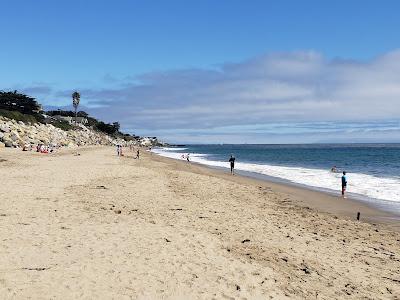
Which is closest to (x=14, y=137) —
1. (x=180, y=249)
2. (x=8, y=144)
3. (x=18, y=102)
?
(x=8, y=144)

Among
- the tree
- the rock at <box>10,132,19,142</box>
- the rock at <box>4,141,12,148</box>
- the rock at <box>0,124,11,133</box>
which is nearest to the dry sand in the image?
the rock at <box>4,141,12,148</box>

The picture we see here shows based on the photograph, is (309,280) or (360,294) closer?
(360,294)

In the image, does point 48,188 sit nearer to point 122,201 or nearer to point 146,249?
point 122,201

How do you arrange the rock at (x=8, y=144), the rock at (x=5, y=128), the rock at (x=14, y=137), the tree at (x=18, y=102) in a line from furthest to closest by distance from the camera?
the tree at (x=18, y=102)
the rock at (x=5, y=128)
the rock at (x=14, y=137)
the rock at (x=8, y=144)

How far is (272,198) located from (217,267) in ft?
44.2

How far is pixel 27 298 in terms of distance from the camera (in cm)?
664

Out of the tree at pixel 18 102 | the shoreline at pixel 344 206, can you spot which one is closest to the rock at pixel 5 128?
the tree at pixel 18 102

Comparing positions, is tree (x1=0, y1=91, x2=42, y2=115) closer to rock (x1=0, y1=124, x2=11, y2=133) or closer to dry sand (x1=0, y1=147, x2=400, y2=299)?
rock (x1=0, y1=124, x2=11, y2=133)

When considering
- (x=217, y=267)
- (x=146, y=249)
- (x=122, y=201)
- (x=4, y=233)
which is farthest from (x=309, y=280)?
(x=122, y=201)

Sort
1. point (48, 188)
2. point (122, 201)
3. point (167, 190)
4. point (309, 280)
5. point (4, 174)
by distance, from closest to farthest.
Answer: point (309, 280) < point (122, 201) < point (48, 188) < point (167, 190) < point (4, 174)

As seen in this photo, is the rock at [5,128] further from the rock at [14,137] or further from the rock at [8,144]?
the rock at [8,144]

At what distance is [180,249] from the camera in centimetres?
980

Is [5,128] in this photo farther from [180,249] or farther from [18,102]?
[180,249]

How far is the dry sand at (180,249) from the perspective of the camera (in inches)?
296
